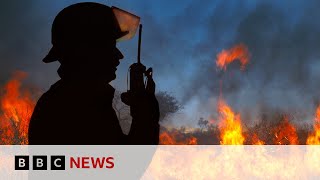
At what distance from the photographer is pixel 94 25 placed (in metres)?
2.85

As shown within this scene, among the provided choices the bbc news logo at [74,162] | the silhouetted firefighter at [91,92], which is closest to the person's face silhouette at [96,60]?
the silhouetted firefighter at [91,92]

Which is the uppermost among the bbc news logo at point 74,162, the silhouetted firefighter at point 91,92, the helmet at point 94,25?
the helmet at point 94,25

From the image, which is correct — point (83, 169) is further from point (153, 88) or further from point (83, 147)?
point (153, 88)

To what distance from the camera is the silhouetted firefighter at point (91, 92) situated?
2.74 m

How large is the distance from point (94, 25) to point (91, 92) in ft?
1.67

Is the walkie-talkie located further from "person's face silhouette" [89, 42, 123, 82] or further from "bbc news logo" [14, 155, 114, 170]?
"bbc news logo" [14, 155, 114, 170]

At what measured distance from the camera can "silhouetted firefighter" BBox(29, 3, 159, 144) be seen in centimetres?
274

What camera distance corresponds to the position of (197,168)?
44.3 metres

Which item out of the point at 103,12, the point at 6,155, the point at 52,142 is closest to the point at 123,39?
the point at 103,12

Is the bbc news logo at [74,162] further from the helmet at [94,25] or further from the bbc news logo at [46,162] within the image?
the helmet at [94,25]

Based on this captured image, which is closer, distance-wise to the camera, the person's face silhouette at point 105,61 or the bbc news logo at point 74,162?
the bbc news logo at point 74,162

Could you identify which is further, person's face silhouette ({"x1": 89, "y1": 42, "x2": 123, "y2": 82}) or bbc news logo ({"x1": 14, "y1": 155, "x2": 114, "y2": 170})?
person's face silhouette ({"x1": 89, "y1": 42, "x2": 123, "y2": 82})

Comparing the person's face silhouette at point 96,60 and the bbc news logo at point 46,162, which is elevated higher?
the person's face silhouette at point 96,60

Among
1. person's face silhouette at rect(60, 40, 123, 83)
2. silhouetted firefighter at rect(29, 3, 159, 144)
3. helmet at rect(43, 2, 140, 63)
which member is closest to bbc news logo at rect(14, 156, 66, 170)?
silhouetted firefighter at rect(29, 3, 159, 144)
